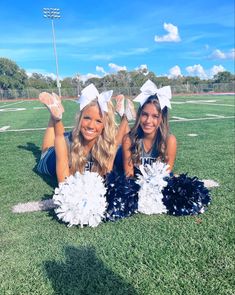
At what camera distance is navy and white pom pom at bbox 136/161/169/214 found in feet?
10.0

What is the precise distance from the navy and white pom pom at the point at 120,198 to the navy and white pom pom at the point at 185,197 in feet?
1.00

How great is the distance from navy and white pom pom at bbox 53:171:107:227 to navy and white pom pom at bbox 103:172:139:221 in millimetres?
79

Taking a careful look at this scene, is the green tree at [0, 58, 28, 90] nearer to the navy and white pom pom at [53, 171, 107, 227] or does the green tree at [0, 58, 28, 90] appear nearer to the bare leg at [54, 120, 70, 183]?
the bare leg at [54, 120, 70, 183]

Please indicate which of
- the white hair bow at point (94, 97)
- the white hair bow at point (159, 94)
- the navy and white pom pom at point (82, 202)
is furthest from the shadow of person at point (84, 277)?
the white hair bow at point (159, 94)

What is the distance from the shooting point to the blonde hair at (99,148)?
3.42 meters

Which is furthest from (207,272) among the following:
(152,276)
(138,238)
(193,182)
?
(193,182)

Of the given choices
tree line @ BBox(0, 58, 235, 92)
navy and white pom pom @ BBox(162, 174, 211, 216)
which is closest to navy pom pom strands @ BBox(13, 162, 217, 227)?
navy and white pom pom @ BBox(162, 174, 211, 216)

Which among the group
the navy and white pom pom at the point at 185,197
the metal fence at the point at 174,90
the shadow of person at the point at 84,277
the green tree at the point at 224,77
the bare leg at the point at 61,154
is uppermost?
the green tree at the point at 224,77

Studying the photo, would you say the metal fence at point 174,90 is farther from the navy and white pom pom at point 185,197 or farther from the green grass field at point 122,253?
the green grass field at point 122,253

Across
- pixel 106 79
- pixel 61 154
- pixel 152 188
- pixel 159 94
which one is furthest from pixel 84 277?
pixel 106 79

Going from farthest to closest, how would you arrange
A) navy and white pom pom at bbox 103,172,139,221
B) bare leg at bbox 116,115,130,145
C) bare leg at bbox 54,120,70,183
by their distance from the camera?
1. bare leg at bbox 116,115,130,145
2. bare leg at bbox 54,120,70,183
3. navy and white pom pom at bbox 103,172,139,221

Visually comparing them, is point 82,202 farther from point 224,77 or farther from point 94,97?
point 224,77

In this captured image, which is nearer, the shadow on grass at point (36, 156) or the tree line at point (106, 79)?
the shadow on grass at point (36, 156)

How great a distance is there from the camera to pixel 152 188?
3.10 meters
